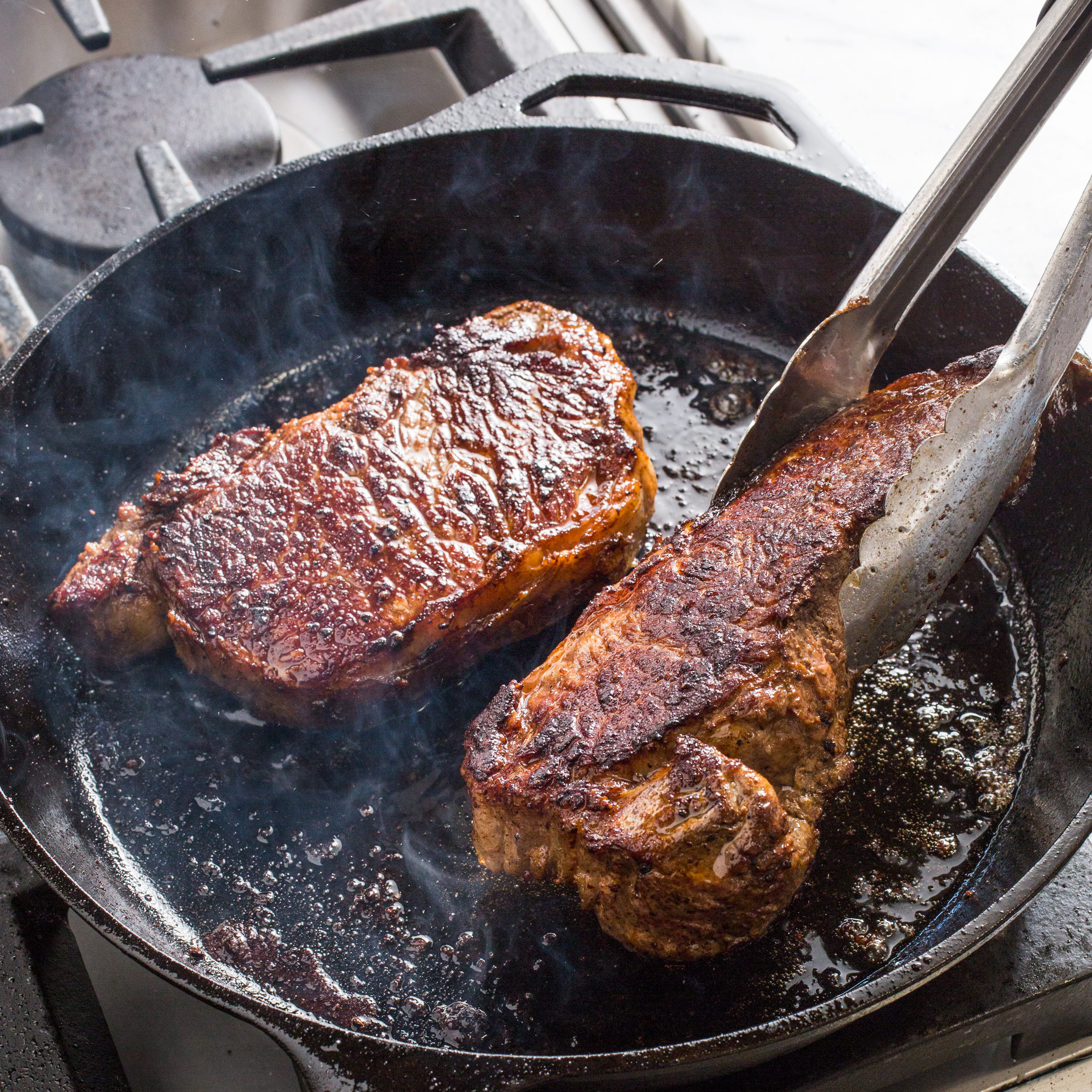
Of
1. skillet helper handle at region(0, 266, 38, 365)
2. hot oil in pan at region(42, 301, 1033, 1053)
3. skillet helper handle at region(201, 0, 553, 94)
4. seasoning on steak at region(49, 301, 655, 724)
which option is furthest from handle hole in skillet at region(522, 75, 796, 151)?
skillet helper handle at region(0, 266, 38, 365)

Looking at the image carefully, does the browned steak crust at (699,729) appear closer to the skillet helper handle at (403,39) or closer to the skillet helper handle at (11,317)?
the skillet helper handle at (11,317)

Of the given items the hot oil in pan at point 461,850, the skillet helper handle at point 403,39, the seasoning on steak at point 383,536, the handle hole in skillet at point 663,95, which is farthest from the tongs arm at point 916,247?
the skillet helper handle at point 403,39

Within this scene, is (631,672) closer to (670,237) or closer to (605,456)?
(605,456)

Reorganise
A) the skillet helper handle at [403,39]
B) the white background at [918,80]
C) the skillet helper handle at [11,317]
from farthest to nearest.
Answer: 1. the white background at [918,80]
2. the skillet helper handle at [403,39]
3. the skillet helper handle at [11,317]

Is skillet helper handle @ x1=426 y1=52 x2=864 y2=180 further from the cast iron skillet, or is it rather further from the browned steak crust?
the browned steak crust

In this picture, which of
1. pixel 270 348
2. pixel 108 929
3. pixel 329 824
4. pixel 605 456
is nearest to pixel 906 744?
pixel 605 456

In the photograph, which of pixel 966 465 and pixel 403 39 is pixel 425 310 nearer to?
pixel 403 39

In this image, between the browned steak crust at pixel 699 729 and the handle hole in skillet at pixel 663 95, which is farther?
the handle hole in skillet at pixel 663 95
